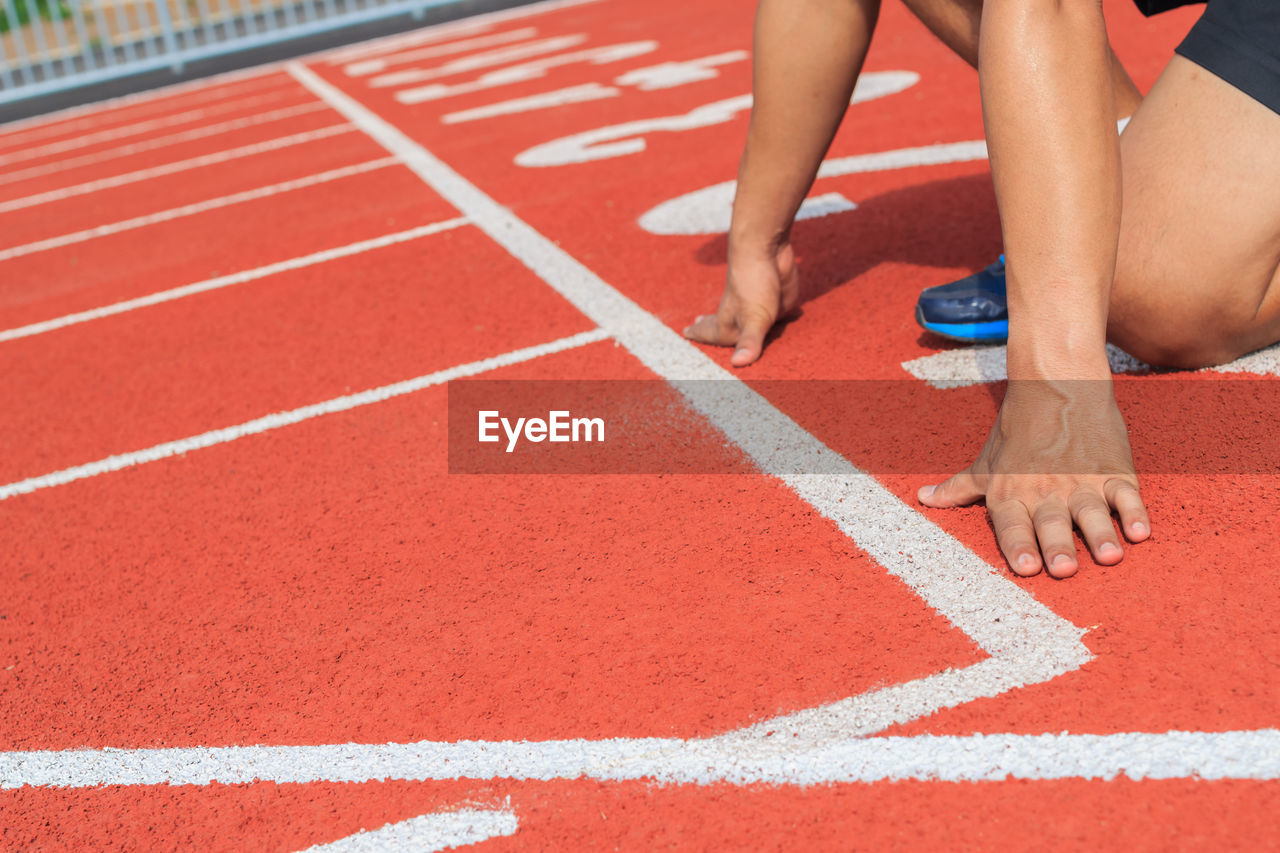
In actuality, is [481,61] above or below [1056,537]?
below

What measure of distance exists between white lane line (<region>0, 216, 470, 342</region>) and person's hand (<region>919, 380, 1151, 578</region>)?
10.6ft

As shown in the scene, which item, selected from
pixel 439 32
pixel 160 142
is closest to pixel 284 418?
pixel 160 142

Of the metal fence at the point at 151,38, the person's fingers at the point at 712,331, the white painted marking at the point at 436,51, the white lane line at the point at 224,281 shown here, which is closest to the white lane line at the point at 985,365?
the person's fingers at the point at 712,331

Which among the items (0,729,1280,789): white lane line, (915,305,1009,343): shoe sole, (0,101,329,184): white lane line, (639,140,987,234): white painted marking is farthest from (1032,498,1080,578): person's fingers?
(0,101,329,184): white lane line

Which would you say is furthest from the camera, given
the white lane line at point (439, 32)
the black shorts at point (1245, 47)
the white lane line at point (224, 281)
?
the white lane line at point (439, 32)

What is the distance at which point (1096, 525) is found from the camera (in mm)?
1817

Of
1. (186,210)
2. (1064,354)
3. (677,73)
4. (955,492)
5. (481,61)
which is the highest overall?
(1064,354)

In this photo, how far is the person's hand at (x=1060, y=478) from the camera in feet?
5.97

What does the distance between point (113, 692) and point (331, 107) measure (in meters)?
7.68

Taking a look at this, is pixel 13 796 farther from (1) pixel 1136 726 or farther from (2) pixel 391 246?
(2) pixel 391 246

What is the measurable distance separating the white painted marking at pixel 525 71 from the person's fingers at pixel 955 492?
702cm

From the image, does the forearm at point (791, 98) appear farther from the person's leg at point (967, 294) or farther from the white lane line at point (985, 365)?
the white lane line at point (985, 365)

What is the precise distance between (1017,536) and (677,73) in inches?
245

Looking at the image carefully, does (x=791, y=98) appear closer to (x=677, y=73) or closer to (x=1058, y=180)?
(x=1058, y=180)
